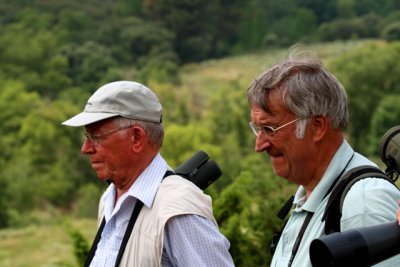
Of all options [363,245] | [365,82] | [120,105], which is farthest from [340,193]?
[365,82]

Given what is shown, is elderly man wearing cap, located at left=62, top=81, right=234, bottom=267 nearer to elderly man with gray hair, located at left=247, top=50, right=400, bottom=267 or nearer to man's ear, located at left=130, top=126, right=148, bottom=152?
man's ear, located at left=130, top=126, right=148, bottom=152

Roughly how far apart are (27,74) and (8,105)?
51.4 ft

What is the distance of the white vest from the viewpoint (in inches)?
106

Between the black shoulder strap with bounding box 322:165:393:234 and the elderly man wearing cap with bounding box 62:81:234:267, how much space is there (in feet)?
1.56

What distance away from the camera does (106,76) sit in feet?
213

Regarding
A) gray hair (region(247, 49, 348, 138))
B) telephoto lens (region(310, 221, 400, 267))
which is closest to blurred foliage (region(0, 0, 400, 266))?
gray hair (region(247, 49, 348, 138))

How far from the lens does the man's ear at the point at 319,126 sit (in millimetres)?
2502

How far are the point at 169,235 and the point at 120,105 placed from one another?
18.0 inches

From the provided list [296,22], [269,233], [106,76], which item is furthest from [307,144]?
[296,22]

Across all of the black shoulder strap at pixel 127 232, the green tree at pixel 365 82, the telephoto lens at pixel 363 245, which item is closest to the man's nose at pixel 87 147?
the black shoulder strap at pixel 127 232

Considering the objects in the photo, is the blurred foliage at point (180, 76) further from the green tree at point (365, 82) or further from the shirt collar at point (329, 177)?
the shirt collar at point (329, 177)

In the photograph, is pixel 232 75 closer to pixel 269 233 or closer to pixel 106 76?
pixel 106 76

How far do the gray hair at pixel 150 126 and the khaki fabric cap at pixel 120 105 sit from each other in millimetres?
14

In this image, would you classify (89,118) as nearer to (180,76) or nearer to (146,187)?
(146,187)
